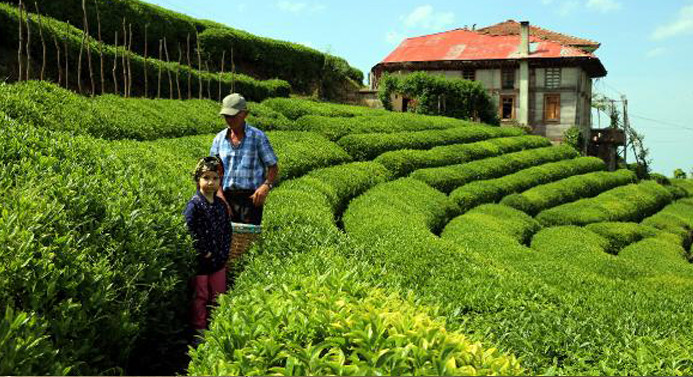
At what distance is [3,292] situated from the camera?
4.18 m

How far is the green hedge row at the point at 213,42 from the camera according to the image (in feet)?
100

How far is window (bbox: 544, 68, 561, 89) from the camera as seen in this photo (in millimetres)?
44938

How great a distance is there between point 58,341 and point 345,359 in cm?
202

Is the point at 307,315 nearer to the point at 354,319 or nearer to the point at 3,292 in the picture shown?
the point at 354,319

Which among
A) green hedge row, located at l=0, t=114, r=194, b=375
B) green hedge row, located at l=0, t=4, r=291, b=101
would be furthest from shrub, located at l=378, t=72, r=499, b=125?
green hedge row, located at l=0, t=114, r=194, b=375

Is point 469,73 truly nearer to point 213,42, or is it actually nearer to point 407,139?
point 213,42

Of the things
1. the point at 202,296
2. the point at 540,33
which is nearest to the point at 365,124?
the point at 202,296

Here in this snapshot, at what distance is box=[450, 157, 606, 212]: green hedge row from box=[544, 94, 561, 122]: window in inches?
360

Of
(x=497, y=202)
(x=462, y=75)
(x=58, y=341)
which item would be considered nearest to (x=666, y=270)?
(x=497, y=202)

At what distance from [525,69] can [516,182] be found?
859 inches

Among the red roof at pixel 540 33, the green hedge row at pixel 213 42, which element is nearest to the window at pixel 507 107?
the red roof at pixel 540 33

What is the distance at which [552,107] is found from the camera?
4503cm

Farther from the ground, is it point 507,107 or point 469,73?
point 469,73

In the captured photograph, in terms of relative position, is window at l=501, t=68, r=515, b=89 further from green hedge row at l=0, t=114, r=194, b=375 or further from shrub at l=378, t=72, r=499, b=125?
green hedge row at l=0, t=114, r=194, b=375
